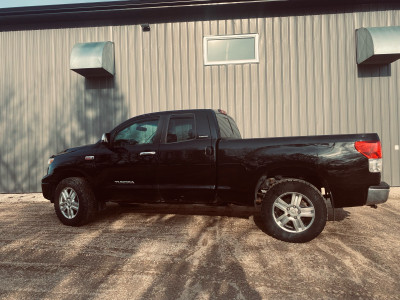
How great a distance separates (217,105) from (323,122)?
10.1ft

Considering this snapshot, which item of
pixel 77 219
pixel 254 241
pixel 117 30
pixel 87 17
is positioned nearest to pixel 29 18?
pixel 87 17

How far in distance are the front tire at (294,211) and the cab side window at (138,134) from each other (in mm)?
2121

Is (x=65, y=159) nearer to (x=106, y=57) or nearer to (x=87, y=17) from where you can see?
(x=106, y=57)

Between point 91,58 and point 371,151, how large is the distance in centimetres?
697

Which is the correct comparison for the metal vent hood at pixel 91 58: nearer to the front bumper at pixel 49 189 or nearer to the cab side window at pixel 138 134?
the cab side window at pixel 138 134

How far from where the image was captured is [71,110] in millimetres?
8227

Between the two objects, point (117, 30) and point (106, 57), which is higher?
point (117, 30)

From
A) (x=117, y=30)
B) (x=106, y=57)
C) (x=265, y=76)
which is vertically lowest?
(x=265, y=76)

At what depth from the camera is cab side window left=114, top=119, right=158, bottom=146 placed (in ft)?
14.8

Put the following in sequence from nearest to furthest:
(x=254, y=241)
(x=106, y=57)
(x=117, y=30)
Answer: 1. (x=254, y=241)
2. (x=106, y=57)
3. (x=117, y=30)

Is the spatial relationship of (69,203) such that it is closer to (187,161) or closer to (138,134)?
(138,134)

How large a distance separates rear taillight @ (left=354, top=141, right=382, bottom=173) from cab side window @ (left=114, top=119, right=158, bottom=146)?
302cm

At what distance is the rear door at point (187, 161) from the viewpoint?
13.5 feet

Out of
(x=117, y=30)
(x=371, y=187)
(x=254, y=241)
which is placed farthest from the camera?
(x=117, y=30)
